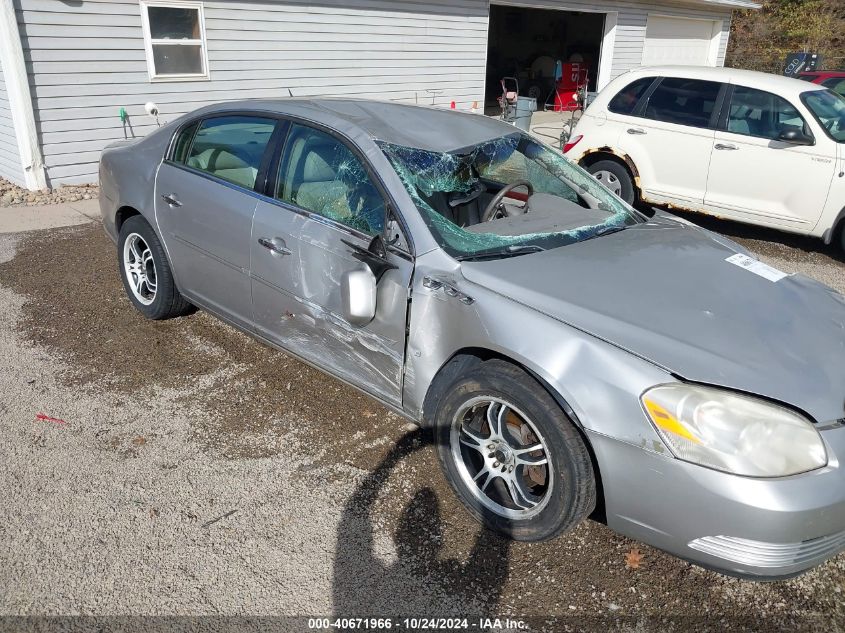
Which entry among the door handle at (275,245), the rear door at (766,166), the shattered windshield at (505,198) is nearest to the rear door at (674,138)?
the rear door at (766,166)

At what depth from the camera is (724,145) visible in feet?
23.0

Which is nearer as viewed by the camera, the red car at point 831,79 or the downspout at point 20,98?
the downspout at point 20,98

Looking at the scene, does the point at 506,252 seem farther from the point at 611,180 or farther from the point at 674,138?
the point at 611,180

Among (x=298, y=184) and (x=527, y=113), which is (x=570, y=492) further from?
(x=527, y=113)

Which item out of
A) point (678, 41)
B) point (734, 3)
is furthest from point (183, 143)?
point (734, 3)

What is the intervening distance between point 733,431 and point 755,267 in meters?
1.29

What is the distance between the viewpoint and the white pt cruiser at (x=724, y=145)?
658 cm

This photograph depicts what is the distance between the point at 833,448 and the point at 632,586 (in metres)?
0.88

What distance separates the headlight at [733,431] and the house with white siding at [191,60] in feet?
18.8

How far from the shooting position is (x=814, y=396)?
2.46 meters

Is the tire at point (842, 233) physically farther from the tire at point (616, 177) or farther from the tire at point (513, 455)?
the tire at point (513, 455)

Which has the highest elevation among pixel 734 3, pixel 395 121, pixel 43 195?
pixel 734 3

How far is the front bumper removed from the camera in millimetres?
2262

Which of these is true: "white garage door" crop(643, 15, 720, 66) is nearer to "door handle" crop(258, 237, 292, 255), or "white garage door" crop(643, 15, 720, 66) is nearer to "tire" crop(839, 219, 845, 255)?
"tire" crop(839, 219, 845, 255)
